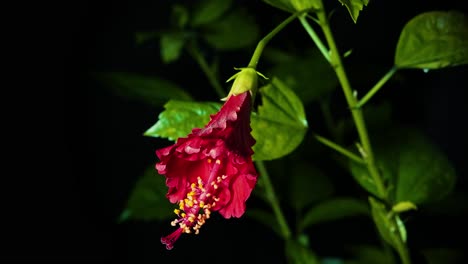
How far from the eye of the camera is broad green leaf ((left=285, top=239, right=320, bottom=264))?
3.34 ft

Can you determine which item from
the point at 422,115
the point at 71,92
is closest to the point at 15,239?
the point at 71,92

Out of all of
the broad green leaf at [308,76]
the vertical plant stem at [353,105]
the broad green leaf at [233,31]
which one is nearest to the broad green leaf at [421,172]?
the vertical plant stem at [353,105]

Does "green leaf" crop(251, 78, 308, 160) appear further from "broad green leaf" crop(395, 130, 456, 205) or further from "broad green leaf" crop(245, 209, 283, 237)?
"broad green leaf" crop(245, 209, 283, 237)

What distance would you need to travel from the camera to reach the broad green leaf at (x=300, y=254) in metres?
1.02

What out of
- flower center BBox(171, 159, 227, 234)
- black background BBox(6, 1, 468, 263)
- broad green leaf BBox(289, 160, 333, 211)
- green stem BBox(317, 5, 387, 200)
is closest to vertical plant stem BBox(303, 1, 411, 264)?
green stem BBox(317, 5, 387, 200)

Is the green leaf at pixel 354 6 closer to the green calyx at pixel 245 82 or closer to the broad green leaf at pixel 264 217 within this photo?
the green calyx at pixel 245 82

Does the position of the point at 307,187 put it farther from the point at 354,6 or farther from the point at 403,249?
the point at 354,6

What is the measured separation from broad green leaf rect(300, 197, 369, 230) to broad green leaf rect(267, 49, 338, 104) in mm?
229

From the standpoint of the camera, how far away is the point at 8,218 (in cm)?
142

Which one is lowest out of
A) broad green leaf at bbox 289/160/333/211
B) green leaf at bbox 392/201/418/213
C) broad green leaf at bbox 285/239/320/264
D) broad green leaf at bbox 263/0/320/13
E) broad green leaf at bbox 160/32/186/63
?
broad green leaf at bbox 285/239/320/264

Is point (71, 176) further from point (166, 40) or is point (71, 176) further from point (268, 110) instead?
point (268, 110)

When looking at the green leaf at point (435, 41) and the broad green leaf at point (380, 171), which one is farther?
the broad green leaf at point (380, 171)

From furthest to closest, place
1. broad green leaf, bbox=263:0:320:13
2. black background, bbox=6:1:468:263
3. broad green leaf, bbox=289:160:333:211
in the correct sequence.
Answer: black background, bbox=6:1:468:263
broad green leaf, bbox=289:160:333:211
broad green leaf, bbox=263:0:320:13

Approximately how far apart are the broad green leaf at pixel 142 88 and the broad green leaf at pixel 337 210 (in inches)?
15.2
